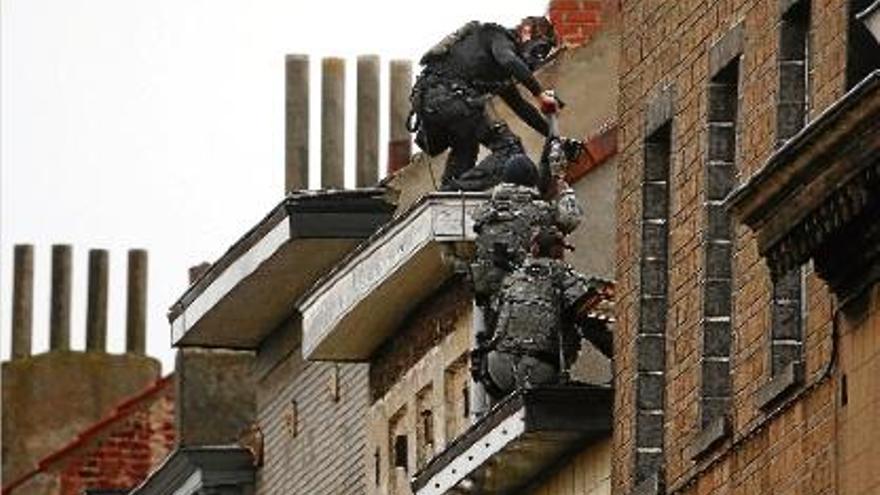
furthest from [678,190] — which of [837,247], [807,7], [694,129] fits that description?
[837,247]

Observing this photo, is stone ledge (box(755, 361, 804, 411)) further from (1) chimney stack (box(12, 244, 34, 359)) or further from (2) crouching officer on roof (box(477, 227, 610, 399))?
(1) chimney stack (box(12, 244, 34, 359))

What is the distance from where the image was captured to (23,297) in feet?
362

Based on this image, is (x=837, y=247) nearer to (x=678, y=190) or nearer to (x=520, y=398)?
(x=678, y=190)

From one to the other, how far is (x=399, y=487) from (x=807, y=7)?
19.2m

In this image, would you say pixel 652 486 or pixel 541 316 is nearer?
pixel 652 486

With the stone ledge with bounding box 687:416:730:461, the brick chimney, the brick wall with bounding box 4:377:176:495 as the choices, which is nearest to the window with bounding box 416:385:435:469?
the brick chimney

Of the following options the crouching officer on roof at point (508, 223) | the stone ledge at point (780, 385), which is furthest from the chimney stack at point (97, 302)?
the stone ledge at point (780, 385)

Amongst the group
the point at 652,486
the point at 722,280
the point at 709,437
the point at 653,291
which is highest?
the point at 653,291

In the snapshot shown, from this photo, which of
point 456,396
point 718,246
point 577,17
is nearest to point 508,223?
point 456,396

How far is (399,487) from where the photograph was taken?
214 feet

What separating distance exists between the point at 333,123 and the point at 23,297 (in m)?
27.4

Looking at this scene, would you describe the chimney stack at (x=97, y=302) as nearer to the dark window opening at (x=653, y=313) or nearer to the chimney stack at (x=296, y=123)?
the chimney stack at (x=296, y=123)

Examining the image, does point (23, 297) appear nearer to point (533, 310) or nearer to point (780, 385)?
point (533, 310)

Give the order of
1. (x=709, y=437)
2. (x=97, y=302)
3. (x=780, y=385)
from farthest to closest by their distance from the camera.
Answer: (x=97, y=302) → (x=709, y=437) → (x=780, y=385)
